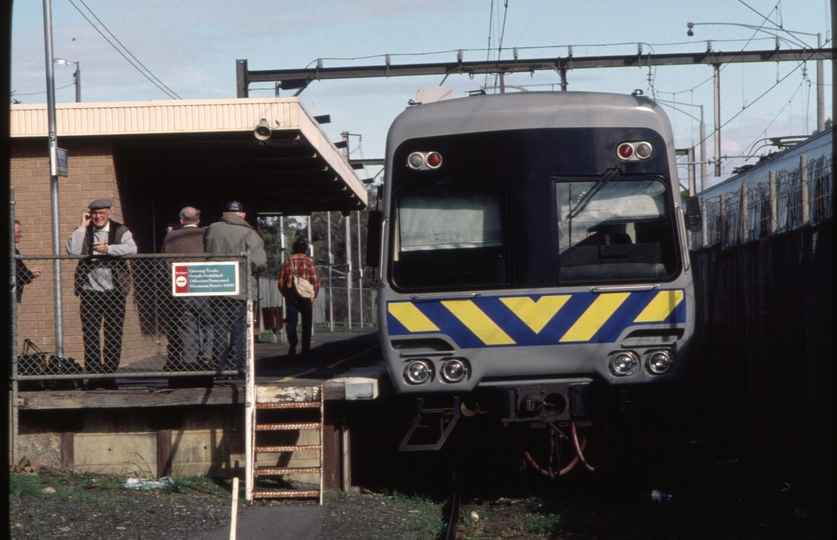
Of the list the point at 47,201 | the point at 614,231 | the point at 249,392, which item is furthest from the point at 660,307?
the point at 47,201

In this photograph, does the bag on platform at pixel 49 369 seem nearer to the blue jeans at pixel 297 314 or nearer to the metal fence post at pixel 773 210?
the blue jeans at pixel 297 314

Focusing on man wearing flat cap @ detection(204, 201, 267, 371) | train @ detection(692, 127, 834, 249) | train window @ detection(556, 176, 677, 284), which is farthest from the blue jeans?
train window @ detection(556, 176, 677, 284)

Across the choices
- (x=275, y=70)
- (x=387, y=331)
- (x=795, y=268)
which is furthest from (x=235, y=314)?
(x=275, y=70)

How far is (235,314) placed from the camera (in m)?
9.34

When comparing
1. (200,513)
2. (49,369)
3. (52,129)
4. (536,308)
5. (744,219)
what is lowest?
(200,513)

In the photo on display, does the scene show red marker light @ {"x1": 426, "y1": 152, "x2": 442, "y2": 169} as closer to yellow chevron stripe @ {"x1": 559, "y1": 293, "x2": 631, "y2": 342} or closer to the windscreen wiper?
the windscreen wiper

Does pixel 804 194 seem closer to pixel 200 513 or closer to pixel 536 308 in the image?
pixel 536 308

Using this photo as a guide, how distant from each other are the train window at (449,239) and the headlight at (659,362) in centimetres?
129

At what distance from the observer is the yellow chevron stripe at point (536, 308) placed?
795cm

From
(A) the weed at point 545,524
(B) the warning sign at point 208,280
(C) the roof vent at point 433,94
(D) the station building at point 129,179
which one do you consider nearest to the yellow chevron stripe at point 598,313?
(A) the weed at point 545,524

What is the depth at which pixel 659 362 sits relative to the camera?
7898 mm

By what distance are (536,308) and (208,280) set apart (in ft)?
10.0

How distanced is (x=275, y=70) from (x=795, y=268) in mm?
15325

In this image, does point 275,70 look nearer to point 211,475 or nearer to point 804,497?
point 211,475
